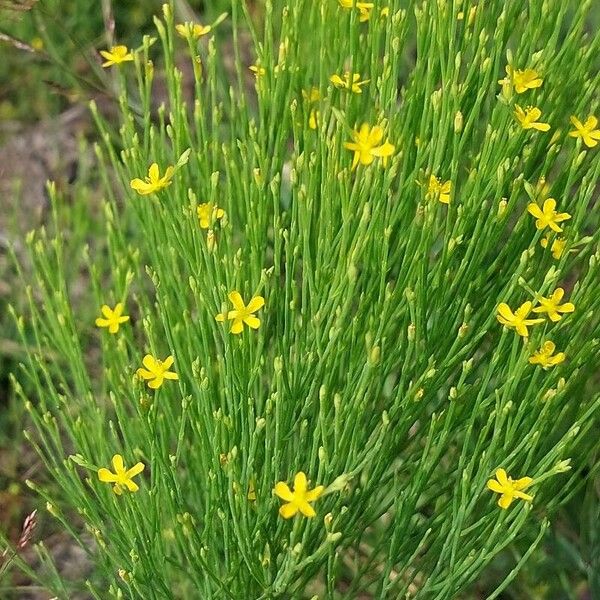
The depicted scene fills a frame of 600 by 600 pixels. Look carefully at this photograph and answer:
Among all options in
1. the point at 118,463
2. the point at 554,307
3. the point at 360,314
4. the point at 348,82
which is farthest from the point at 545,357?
the point at 118,463

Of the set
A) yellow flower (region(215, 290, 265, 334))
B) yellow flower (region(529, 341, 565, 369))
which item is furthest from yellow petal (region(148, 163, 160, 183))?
yellow flower (region(529, 341, 565, 369))

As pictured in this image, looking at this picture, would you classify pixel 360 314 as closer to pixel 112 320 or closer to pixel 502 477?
pixel 502 477

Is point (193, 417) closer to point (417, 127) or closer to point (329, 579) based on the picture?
point (329, 579)

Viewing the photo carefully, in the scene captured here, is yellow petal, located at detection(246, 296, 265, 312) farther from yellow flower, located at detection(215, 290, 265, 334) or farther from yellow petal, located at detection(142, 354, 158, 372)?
yellow petal, located at detection(142, 354, 158, 372)

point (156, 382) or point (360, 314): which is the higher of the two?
point (360, 314)

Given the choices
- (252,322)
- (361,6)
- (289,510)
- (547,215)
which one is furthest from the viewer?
(361,6)

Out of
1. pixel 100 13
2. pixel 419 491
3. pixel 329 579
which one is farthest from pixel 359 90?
pixel 100 13
